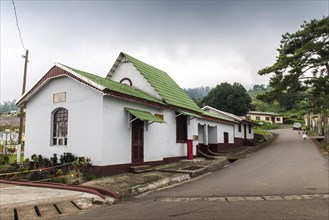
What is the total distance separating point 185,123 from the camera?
60.9 ft

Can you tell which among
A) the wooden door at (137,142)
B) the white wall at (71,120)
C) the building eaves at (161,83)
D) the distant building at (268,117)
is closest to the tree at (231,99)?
the distant building at (268,117)

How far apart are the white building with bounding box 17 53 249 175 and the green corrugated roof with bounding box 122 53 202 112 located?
9 centimetres

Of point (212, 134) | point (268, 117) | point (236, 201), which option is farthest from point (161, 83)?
point (268, 117)

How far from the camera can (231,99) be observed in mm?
47594

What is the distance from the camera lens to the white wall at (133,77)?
1673cm

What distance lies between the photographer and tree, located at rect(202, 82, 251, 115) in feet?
156

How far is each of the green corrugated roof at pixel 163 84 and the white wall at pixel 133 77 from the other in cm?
25

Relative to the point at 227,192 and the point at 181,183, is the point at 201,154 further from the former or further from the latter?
the point at 227,192

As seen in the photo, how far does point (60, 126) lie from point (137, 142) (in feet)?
13.0

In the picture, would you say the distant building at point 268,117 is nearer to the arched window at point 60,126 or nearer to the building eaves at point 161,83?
the building eaves at point 161,83

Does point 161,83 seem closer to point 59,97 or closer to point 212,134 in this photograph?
point 59,97

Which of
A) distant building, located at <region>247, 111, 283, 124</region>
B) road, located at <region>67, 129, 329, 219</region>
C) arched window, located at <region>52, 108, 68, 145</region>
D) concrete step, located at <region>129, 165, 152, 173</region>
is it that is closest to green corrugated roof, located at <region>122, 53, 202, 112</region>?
concrete step, located at <region>129, 165, 152, 173</region>

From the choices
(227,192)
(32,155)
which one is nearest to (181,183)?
(227,192)

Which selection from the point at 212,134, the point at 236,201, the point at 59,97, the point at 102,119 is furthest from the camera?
the point at 212,134
